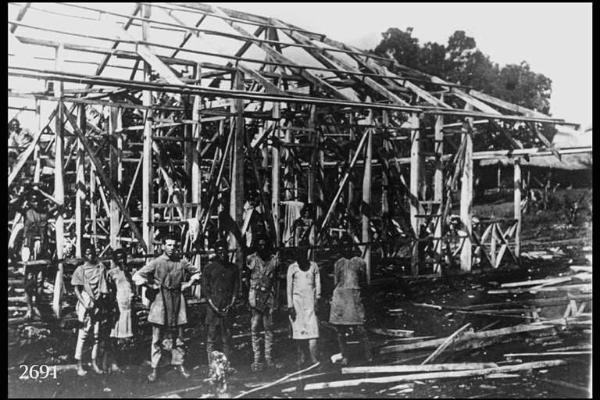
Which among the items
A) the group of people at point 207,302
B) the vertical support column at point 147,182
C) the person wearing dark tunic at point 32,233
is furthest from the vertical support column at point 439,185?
the person wearing dark tunic at point 32,233

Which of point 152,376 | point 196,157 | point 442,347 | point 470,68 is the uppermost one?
point 470,68

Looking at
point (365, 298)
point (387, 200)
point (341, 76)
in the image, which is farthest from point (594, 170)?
point (387, 200)

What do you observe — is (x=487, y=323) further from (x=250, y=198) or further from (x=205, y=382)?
(x=250, y=198)

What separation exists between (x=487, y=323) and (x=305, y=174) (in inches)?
308

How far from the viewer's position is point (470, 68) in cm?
2964

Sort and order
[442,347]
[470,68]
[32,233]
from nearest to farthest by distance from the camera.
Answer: [442,347] < [32,233] < [470,68]

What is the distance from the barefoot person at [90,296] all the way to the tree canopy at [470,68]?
2204cm

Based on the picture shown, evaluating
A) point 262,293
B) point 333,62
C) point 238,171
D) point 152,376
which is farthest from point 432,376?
point 333,62

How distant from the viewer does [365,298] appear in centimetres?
1205

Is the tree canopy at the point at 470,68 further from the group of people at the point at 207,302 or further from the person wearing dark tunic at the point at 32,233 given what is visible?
the group of people at the point at 207,302

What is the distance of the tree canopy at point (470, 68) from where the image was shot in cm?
2803

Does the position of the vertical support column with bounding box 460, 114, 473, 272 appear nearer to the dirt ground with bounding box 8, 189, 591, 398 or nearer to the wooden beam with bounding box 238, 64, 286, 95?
the dirt ground with bounding box 8, 189, 591, 398

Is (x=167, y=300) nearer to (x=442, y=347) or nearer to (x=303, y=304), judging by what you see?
(x=303, y=304)

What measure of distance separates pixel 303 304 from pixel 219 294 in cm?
120
